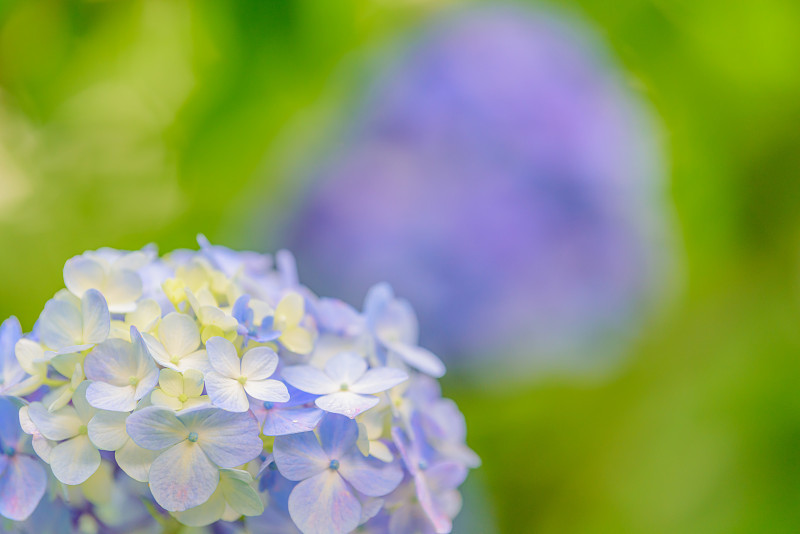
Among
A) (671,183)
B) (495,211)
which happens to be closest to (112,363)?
(495,211)

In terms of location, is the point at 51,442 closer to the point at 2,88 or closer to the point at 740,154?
the point at 2,88

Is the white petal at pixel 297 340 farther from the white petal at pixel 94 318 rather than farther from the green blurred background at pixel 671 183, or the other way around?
the green blurred background at pixel 671 183

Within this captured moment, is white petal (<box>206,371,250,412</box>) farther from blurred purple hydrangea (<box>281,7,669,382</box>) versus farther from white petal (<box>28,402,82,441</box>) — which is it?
blurred purple hydrangea (<box>281,7,669,382</box>)

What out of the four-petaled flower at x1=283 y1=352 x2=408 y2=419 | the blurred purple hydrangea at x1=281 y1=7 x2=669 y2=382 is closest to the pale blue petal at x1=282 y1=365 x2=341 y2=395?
the four-petaled flower at x1=283 y1=352 x2=408 y2=419

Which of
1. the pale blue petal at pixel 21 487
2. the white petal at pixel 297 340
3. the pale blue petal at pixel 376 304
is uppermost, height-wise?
the pale blue petal at pixel 376 304

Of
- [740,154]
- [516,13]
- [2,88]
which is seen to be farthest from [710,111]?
[2,88]

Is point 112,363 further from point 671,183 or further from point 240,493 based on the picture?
point 671,183

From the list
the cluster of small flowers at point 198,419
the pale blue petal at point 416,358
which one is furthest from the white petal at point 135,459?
the pale blue petal at point 416,358
